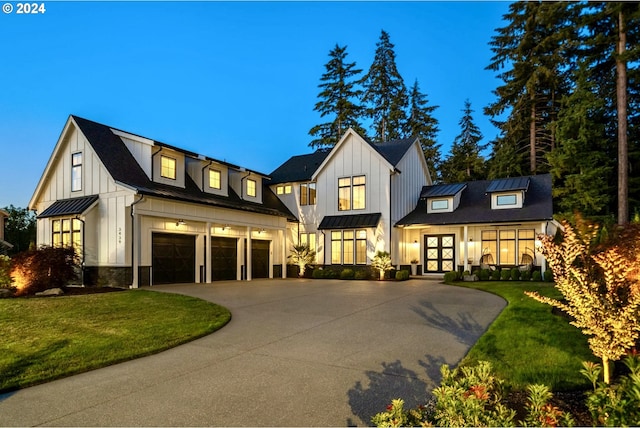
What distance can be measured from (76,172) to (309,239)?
42.5 feet

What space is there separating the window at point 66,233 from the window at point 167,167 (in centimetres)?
408

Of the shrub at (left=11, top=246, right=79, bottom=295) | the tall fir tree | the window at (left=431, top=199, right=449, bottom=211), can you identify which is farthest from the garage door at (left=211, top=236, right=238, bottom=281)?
the tall fir tree

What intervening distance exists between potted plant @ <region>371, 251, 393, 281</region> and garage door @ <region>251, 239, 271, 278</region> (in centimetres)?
651

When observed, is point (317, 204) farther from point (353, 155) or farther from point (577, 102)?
point (577, 102)

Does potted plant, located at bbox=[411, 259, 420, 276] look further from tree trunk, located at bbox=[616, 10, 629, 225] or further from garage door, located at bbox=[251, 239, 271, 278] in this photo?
tree trunk, located at bbox=[616, 10, 629, 225]

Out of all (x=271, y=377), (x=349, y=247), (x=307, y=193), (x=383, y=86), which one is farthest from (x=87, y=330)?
(x=383, y=86)

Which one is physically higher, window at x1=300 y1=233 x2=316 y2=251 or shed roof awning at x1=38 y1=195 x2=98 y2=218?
shed roof awning at x1=38 y1=195 x2=98 y2=218

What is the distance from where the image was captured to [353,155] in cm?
2217

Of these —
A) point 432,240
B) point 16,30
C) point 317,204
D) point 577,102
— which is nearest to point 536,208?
point 432,240

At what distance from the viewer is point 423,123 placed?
1677 inches

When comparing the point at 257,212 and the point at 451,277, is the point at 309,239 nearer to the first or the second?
the point at 257,212

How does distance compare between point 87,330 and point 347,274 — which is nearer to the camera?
point 87,330

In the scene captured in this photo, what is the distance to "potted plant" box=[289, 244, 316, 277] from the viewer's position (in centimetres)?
2223

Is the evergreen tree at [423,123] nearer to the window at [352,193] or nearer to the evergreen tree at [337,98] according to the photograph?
the evergreen tree at [337,98]
